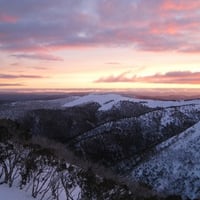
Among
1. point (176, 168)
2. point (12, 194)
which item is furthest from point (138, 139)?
point (12, 194)

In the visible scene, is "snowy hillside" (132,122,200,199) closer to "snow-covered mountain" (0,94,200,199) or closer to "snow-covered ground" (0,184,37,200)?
"snow-covered mountain" (0,94,200,199)

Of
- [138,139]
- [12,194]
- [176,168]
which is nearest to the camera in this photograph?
[12,194]

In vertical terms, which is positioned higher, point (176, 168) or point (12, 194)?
point (12, 194)

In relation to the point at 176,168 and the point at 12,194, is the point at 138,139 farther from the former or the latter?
the point at 12,194

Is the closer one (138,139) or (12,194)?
(12,194)

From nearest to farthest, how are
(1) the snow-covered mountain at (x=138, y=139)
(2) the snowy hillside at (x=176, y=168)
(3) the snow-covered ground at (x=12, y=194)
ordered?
(3) the snow-covered ground at (x=12, y=194), (2) the snowy hillside at (x=176, y=168), (1) the snow-covered mountain at (x=138, y=139)

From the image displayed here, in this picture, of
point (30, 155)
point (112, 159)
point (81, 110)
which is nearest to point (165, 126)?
point (112, 159)

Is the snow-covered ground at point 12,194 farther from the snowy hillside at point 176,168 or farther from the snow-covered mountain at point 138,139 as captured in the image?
the snowy hillside at point 176,168

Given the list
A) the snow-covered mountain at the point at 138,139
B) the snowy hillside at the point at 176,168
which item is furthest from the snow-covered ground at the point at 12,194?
the snowy hillside at the point at 176,168
